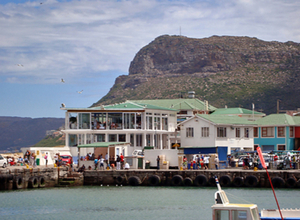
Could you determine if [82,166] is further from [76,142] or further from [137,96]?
[137,96]

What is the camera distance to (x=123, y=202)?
3647 cm

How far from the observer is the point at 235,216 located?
20438mm

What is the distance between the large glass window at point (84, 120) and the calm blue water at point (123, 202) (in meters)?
17.9

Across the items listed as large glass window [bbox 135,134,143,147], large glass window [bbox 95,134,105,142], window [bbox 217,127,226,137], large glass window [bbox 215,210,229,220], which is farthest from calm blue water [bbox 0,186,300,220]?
window [bbox 217,127,226,137]

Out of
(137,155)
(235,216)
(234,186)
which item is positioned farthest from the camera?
(137,155)

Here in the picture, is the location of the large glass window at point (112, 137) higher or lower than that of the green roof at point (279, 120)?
lower

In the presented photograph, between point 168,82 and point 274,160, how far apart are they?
5333 inches

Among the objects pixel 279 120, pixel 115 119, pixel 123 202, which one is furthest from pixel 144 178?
pixel 279 120

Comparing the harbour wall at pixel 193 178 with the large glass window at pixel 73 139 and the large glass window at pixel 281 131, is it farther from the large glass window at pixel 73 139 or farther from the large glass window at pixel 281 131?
the large glass window at pixel 281 131

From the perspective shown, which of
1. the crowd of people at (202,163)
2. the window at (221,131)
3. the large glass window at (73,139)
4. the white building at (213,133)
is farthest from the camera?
the large glass window at (73,139)

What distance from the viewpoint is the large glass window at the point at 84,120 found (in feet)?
202

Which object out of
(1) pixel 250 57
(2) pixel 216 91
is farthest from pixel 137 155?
(1) pixel 250 57

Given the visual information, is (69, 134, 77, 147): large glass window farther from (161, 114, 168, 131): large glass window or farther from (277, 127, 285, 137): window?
(277, 127, 285, 137): window

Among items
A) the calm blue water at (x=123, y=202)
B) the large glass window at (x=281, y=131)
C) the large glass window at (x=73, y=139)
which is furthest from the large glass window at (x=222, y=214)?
the large glass window at (x=281, y=131)
